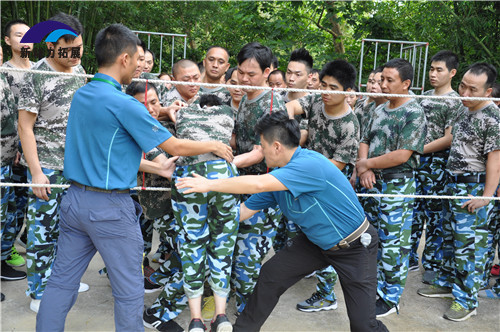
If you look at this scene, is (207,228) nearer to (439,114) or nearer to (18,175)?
(18,175)

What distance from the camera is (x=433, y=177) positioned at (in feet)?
11.9

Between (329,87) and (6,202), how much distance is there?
232 cm

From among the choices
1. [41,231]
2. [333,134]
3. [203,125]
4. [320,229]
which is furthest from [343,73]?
[41,231]

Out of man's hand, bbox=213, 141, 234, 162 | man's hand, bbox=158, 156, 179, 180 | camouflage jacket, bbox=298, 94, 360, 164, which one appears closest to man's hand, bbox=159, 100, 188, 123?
man's hand, bbox=158, 156, 179, 180

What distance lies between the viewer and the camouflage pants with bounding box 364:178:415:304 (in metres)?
3.04

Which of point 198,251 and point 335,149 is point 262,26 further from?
point 198,251

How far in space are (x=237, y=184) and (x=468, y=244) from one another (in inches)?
75.1

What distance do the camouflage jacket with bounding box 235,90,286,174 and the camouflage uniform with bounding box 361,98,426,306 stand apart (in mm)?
781

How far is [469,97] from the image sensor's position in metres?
2.98

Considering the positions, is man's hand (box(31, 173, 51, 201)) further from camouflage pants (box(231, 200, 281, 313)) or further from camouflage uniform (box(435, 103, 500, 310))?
camouflage uniform (box(435, 103, 500, 310))

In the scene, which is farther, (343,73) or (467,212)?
(467,212)

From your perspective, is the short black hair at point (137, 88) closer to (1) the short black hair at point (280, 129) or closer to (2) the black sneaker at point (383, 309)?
(1) the short black hair at point (280, 129)

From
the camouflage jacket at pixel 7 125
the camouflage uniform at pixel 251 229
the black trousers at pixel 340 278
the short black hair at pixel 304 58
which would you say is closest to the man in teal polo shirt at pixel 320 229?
the black trousers at pixel 340 278

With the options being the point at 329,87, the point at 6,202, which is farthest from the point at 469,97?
the point at 6,202
